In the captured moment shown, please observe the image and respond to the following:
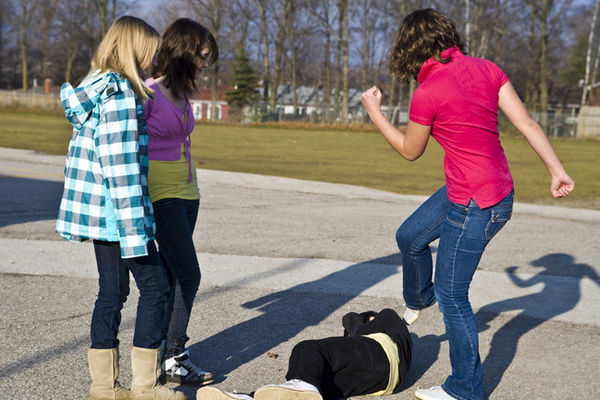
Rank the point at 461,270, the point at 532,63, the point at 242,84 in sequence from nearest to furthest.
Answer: the point at 461,270 → the point at 532,63 → the point at 242,84

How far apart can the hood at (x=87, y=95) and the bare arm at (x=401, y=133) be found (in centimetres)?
125

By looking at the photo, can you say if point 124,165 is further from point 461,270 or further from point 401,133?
point 461,270

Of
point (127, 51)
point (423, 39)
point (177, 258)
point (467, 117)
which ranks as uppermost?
point (423, 39)

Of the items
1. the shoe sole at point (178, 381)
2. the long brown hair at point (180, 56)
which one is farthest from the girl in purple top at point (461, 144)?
the shoe sole at point (178, 381)

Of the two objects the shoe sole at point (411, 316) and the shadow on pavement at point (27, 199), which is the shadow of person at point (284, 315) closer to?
the shoe sole at point (411, 316)

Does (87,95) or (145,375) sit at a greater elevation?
(87,95)

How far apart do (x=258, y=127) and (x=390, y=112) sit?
1184cm

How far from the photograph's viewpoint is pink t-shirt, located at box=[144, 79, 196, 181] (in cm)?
283

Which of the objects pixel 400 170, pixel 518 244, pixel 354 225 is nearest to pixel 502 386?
pixel 518 244

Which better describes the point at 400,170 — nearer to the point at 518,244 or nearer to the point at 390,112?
the point at 518,244

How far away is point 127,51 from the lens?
2.55m

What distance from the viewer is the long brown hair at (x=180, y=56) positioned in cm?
289

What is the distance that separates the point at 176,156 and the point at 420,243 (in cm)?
139

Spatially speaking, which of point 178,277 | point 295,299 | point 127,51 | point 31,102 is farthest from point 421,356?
point 31,102
